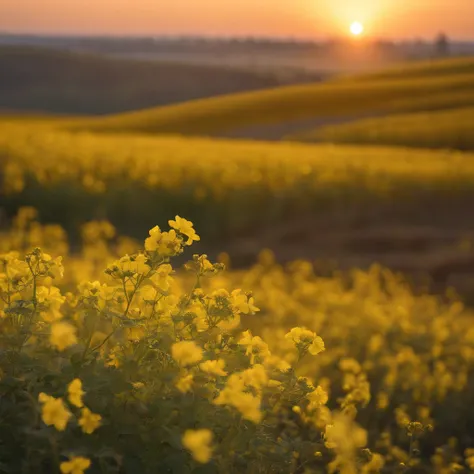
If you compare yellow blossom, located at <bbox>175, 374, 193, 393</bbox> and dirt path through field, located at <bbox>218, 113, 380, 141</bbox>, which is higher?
dirt path through field, located at <bbox>218, 113, 380, 141</bbox>

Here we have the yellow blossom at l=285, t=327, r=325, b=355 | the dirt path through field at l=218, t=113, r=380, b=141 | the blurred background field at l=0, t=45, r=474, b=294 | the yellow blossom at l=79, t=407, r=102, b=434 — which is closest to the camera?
the yellow blossom at l=79, t=407, r=102, b=434

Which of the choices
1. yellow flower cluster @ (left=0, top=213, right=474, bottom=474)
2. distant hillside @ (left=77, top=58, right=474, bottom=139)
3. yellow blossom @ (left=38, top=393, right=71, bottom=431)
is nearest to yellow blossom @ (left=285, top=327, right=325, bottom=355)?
yellow flower cluster @ (left=0, top=213, right=474, bottom=474)

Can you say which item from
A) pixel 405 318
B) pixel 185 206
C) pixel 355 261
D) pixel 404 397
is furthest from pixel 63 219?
pixel 404 397

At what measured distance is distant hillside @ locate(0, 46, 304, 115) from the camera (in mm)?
74375

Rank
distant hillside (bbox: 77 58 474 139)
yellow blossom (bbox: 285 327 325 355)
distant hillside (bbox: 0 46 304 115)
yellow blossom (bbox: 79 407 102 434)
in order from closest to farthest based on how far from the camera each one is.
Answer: yellow blossom (bbox: 79 407 102 434), yellow blossom (bbox: 285 327 325 355), distant hillside (bbox: 77 58 474 139), distant hillside (bbox: 0 46 304 115)

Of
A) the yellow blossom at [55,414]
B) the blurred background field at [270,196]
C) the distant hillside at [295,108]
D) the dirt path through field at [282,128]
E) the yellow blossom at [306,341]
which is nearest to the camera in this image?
the yellow blossom at [55,414]

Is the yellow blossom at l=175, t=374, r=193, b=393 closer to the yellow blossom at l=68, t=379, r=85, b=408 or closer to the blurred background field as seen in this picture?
the yellow blossom at l=68, t=379, r=85, b=408

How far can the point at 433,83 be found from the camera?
40.0m

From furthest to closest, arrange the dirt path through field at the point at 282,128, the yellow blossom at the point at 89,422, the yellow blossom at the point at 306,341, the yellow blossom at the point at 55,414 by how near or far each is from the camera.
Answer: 1. the dirt path through field at the point at 282,128
2. the yellow blossom at the point at 306,341
3. the yellow blossom at the point at 89,422
4. the yellow blossom at the point at 55,414

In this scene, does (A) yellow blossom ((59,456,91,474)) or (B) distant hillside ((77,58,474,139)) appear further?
(B) distant hillside ((77,58,474,139))

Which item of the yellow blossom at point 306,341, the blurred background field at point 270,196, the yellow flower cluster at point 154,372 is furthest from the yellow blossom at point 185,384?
the blurred background field at point 270,196

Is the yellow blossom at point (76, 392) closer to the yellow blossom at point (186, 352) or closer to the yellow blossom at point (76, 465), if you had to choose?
the yellow blossom at point (76, 465)

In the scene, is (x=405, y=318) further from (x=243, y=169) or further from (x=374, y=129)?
(x=374, y=129)

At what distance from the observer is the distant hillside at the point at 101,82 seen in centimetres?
7438
